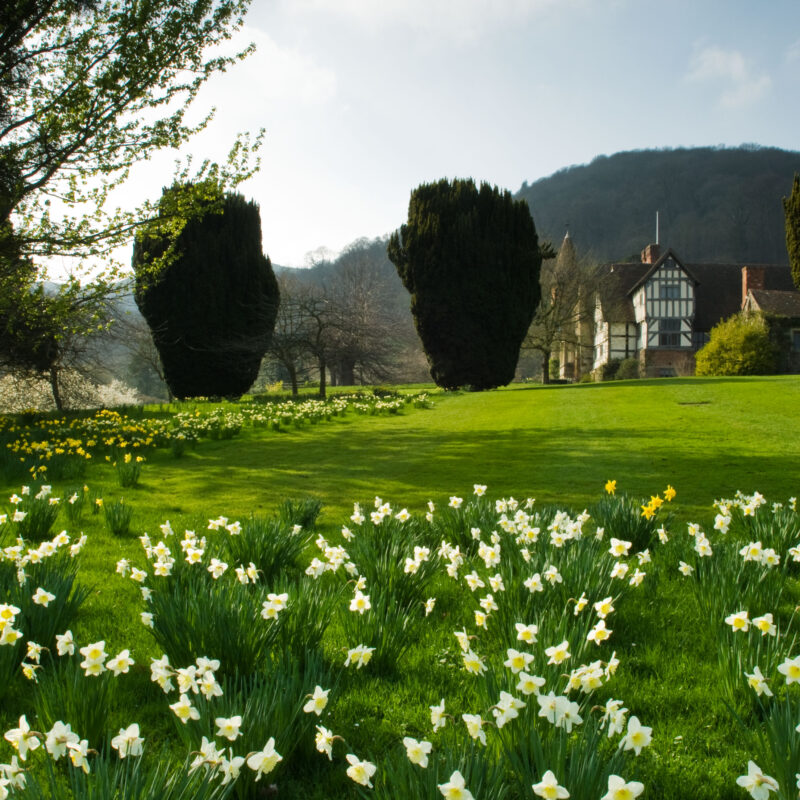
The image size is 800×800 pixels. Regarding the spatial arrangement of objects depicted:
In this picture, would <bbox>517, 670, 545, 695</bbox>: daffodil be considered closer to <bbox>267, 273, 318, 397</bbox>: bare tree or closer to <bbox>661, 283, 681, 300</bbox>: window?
<bbox>267, 273, 318, 397</bbox>: bare tree

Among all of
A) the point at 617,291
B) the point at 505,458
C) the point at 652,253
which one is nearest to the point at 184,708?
the point at 505,458

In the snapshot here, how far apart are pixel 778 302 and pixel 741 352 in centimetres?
865

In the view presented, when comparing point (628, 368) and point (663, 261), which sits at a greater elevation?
point (663, 261)

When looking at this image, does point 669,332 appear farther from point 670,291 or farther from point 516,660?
point 516,660

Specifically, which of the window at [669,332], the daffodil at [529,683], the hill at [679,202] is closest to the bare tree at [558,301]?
the window at [669,332]

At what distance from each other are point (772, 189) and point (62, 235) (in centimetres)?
9054

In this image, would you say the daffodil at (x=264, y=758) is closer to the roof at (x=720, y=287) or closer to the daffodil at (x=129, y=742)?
the daffodil at (x=129, y=742)

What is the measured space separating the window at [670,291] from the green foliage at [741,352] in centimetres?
927

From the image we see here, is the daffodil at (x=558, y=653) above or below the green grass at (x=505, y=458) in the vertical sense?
above

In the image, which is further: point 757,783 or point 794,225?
point 794,225

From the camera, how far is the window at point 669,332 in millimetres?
39781

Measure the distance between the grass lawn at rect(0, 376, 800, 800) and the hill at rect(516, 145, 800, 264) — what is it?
67.6 metres

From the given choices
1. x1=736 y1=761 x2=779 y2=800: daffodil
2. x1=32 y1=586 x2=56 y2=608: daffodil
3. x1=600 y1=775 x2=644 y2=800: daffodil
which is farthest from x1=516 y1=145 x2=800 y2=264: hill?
x1=600 y1=775 x2=644 y2=800: daffodil

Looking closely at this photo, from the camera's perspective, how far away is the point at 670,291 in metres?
40.2
